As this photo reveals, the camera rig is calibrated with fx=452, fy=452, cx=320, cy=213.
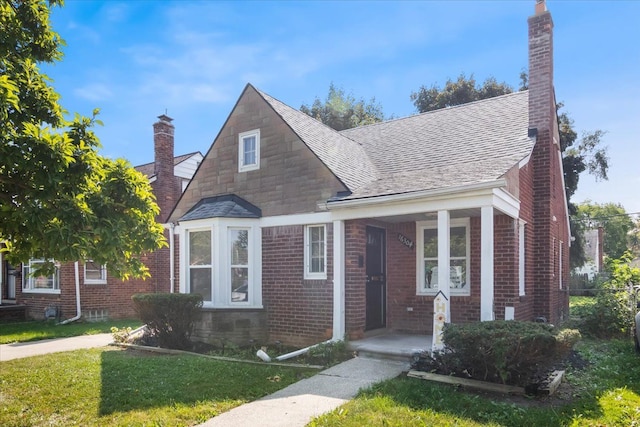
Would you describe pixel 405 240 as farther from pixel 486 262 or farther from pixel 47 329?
pixel 47 329

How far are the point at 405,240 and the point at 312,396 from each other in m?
5.15

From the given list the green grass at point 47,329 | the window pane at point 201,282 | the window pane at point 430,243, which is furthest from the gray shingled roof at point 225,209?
the green grass at point 47,329

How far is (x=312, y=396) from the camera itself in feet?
20.2

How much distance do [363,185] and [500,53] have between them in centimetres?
485

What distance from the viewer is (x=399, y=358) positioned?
791 centimetres

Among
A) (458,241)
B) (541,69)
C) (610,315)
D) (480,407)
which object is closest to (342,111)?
(541,69)

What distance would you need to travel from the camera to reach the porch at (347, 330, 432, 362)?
26.0 ft

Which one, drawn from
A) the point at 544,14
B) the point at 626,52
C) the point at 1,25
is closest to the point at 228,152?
the point at 1,25

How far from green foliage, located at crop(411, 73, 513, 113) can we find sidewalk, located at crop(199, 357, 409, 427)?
74.8 feet

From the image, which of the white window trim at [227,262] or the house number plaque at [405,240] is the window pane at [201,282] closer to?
the white window trim at [227,262]

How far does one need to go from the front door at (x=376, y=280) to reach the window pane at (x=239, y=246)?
9.56 feet

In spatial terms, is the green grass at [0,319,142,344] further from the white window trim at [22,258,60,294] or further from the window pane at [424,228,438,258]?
the window pane at [424,228,438,258]

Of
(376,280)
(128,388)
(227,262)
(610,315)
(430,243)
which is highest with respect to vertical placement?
(430,243)

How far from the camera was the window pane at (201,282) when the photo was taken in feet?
35.5
